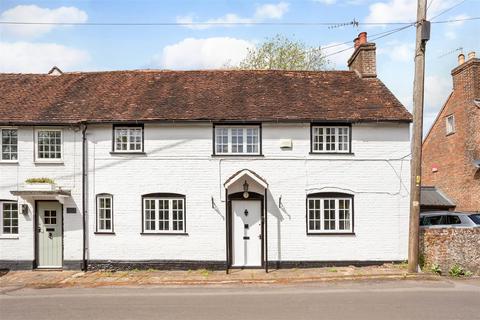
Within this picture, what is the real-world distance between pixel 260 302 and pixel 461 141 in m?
17.5

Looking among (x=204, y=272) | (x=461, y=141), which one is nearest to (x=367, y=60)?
(x=461, y=141)

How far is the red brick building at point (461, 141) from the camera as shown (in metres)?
22.8

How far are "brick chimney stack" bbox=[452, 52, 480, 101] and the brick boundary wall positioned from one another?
1078 cm

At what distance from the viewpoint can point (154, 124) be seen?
1653 centimetres

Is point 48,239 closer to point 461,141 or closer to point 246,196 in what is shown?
point 246,196

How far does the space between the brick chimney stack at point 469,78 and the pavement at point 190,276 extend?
11675 millimetres

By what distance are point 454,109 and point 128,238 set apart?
18250 mm

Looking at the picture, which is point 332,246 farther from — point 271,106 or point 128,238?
point 128,238

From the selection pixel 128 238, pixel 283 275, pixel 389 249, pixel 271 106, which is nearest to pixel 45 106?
pixel 128 238

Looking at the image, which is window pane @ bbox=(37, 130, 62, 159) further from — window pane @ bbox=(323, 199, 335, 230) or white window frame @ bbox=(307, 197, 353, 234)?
window pane @ bbox=(323, 199, 335, 230)

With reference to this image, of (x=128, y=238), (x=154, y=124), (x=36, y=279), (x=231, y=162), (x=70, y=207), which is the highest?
(x=154, y=124)

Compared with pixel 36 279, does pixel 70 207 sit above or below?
above

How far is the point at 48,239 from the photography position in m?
16.7

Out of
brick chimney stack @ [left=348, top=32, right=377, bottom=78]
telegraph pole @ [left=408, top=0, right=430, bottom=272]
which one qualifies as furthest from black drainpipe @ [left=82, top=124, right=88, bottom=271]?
brick chimney stack @ [left=348, top=32, right=377, bottom=78]
